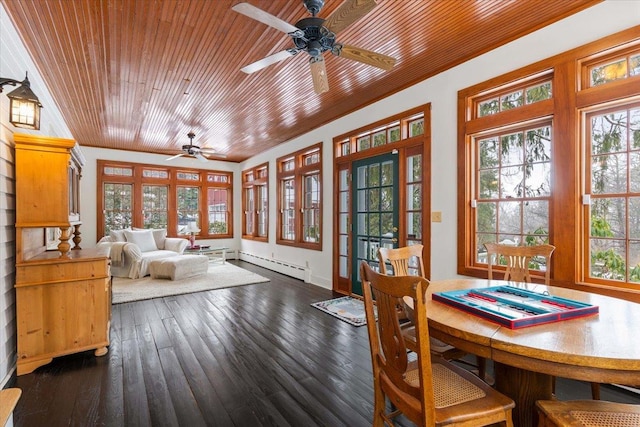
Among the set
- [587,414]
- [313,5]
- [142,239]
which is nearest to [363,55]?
[313,5]

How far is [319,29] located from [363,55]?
46cm

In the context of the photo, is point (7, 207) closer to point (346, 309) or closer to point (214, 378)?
point (214, 378)

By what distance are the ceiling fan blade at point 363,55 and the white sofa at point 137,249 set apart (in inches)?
209

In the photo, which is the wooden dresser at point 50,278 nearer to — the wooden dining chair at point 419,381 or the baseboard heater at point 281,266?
the wooden dining chair at point 419,381

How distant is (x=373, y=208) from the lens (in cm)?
453

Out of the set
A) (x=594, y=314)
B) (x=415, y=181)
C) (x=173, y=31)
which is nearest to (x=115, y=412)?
(x=594, y=314)

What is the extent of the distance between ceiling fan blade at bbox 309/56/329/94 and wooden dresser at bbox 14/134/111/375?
2.18 m

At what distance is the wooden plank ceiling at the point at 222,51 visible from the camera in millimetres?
2449

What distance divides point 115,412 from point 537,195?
3721mm

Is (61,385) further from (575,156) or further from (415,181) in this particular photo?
(575,156)

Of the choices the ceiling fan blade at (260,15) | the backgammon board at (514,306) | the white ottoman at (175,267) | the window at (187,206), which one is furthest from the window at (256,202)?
the backgammon board at (514,306)

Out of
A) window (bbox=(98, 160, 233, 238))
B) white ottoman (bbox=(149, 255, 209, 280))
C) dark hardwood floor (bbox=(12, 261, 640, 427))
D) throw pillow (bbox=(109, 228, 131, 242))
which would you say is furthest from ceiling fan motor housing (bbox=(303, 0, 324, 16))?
window (bbox=(98, 160, 233, 238))

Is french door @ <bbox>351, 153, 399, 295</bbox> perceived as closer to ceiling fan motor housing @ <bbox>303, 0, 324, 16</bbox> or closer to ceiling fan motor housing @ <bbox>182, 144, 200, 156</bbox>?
ceiling fan motor housing @ <bbox>303, 0, 324, 16</bbox>

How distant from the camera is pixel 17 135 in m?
2.48
